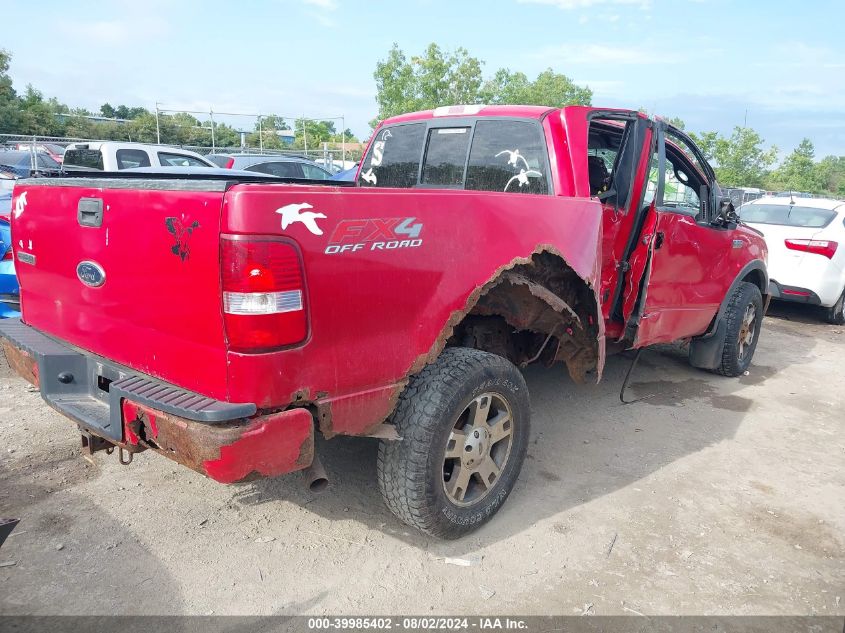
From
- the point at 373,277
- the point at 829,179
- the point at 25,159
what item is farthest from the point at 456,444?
the point at 829,179

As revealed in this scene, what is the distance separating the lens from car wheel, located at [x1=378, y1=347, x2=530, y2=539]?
264cm

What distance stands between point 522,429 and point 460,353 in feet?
2.00

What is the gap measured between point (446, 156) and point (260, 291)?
2.30 m

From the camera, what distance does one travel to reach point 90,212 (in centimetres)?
253

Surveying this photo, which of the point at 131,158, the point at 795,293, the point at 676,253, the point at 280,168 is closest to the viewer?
the point at 676,253

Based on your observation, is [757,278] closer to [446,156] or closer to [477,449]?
[446,156]

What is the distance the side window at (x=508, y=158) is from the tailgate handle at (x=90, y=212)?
2.14 metres

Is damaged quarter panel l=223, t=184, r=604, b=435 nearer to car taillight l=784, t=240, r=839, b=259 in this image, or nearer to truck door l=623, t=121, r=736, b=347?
truck door l=623, t=121, r=736, b=347

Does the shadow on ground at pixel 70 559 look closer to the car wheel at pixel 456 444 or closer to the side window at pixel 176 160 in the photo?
the car wheel at pixel 456 444

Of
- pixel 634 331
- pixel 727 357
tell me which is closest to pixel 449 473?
pixel 634 331

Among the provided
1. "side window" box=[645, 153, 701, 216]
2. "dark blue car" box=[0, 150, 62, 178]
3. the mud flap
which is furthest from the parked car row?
"dark blue car" box=[0, 150, 62, 178]

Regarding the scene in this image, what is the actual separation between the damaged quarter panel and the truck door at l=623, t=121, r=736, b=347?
153cm

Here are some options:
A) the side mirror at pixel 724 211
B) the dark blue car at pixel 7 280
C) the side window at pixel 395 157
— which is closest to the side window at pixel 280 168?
the dark blue car at pixel 7 280

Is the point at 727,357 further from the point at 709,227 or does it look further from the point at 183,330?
the point at 183,330
